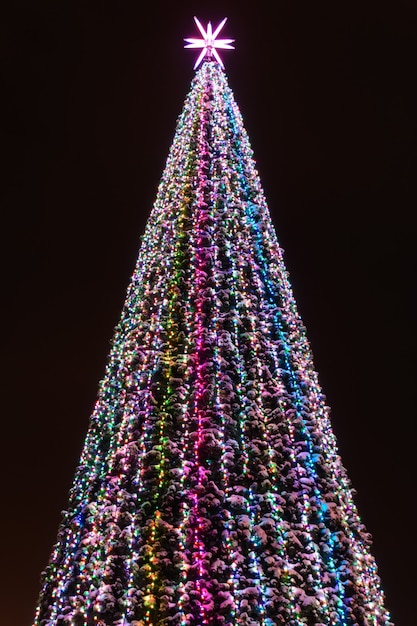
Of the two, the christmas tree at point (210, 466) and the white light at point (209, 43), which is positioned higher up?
the white light at point (209, 43)

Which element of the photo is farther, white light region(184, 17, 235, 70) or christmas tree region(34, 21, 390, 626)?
white light region(184, 17, 235, 70)

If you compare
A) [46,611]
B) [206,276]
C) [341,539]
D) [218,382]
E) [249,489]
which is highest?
[206,276]

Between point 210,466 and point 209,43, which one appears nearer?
point 210,466

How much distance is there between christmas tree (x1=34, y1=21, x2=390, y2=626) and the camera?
4.57 meters

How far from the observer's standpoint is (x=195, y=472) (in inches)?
198

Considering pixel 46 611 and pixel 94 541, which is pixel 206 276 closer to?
pixel 94 541

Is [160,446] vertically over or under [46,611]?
over

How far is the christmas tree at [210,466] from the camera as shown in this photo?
457cm

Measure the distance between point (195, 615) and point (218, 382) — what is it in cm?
209

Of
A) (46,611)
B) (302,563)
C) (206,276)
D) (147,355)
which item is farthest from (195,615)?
(206,276)

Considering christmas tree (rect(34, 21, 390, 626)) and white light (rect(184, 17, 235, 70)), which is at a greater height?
white light (rect(184, 17, 235, 70))

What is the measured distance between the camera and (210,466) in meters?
5.10

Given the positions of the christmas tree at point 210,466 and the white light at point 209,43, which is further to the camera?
the white light at point 209,43

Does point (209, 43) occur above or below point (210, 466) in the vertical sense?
above
